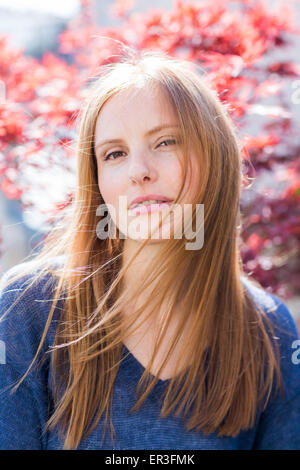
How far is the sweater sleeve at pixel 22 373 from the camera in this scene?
3.82 ft

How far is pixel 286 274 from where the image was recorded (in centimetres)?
211

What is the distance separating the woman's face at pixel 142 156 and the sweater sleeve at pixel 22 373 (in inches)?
12.6

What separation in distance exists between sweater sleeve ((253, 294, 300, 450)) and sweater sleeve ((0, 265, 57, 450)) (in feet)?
1.88

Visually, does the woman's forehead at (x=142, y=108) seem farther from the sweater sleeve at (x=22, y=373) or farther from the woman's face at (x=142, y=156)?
the sweater sleeve at (x=22, y=373)

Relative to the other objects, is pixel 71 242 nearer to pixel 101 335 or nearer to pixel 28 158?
pixel 101 335

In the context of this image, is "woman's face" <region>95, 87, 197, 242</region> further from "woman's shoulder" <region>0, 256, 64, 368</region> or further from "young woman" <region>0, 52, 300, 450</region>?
"woman's shoulder" <region>0, 256, 64, 368</region>

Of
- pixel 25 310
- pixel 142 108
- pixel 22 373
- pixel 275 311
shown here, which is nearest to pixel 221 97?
pixel 142 108

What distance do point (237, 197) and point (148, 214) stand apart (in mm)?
284

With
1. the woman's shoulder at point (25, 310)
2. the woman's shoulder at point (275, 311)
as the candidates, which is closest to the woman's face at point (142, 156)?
the woman's shoulder at point (25, 310)

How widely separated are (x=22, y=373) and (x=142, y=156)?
22.5 inches

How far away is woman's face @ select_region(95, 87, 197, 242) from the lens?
1.16 m

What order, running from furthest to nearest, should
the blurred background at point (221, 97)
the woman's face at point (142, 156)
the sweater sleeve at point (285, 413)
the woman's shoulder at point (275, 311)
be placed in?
the blurred background at point (221, 97), the woman's shoulder at point (275, 311), the sweater sleeve at point (285, 413), the woman's face at point (142, 156)

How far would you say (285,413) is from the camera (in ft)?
4.45
